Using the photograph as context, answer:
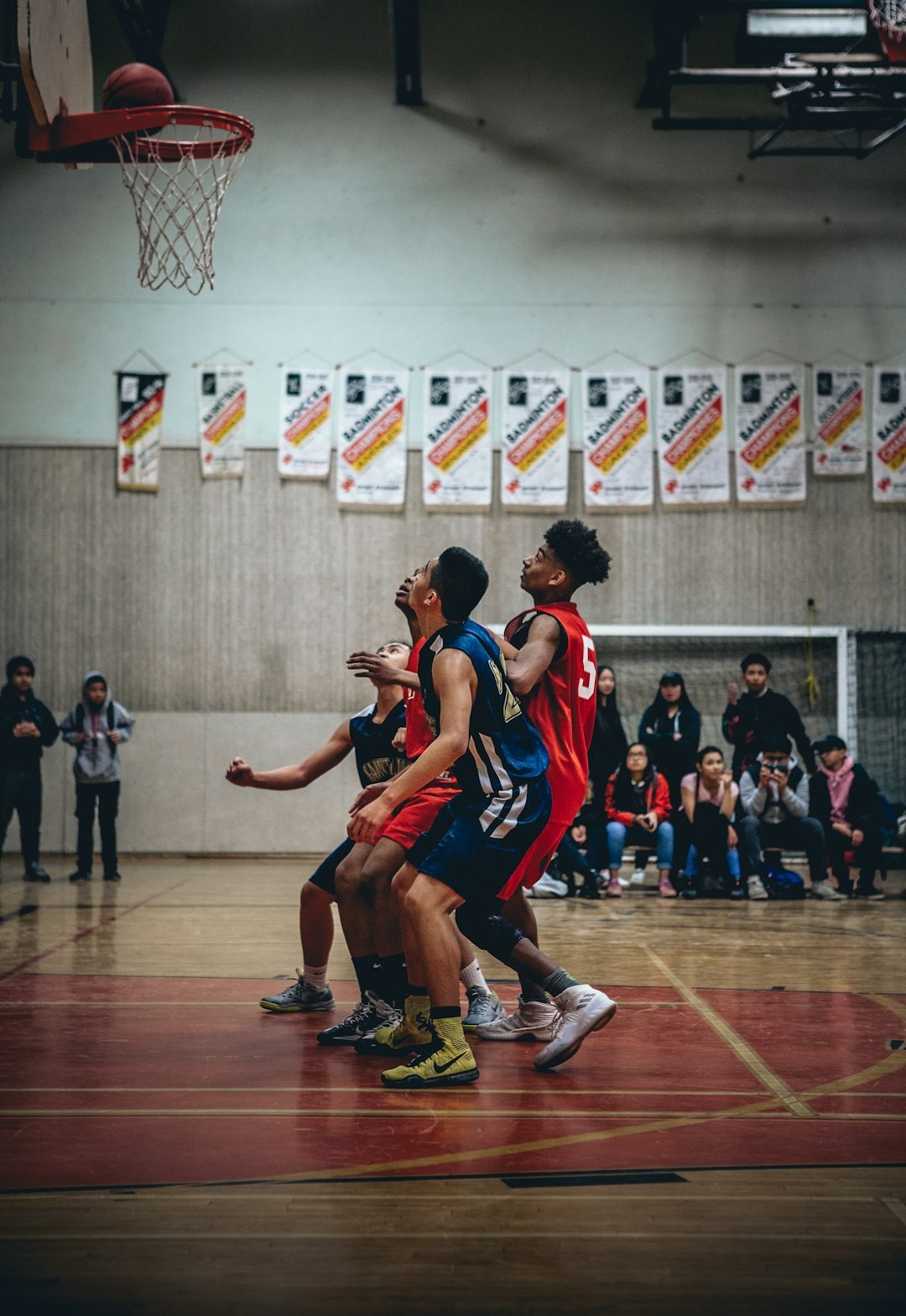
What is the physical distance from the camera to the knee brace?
193 inches

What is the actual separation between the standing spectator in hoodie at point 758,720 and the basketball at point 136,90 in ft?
21.9

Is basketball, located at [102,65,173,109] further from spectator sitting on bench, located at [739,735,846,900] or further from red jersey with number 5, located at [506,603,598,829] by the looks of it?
spectator sitting on bench, located at [739,735,846,900]

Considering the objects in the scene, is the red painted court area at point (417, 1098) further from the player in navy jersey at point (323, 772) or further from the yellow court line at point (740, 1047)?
the player in navy jersey at point (323, 772)

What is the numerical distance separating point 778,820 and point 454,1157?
27.7 ft

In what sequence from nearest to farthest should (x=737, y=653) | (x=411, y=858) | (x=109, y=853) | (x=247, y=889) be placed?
(x=411, y=858), (x=247, y=889), (x=109, y=853), (x=737, y=653)

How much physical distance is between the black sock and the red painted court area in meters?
0.31

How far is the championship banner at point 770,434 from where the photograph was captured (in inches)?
564

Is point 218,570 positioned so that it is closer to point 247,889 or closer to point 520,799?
point 247,889

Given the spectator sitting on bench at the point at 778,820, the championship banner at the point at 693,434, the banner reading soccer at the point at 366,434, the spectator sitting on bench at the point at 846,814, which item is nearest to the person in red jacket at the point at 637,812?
the spectator sitting on bench at the point at 778,820

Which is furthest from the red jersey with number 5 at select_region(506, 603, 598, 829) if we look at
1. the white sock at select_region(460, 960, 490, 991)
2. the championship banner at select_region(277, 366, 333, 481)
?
the championship banner at select_region(277, 366, 333, 481)

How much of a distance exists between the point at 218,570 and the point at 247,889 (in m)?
4.20

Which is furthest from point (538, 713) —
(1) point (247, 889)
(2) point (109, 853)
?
(2) point (109, 853)

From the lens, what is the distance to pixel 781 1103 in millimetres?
4238

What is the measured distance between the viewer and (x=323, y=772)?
18.7 feet
